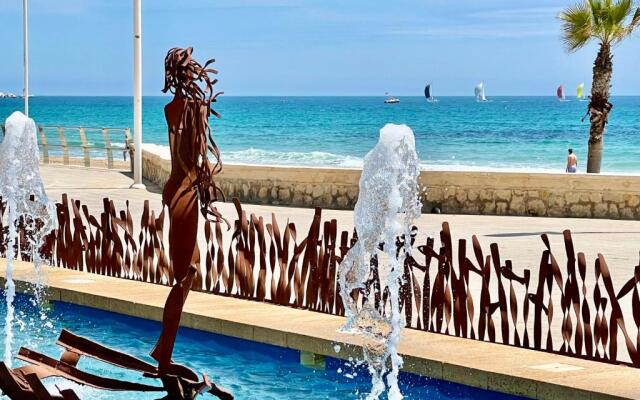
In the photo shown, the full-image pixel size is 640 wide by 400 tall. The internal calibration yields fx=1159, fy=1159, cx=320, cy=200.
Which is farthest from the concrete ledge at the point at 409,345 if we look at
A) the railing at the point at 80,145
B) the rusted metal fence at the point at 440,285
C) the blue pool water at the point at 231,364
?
the railing at the point at 80,145

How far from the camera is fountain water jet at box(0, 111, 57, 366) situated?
8.78 m

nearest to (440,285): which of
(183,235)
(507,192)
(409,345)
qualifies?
(409,345)

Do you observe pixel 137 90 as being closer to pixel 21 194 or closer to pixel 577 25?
pixel 577 25

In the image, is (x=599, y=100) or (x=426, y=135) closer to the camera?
(x=599, y=100)

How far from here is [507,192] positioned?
17.6 meters

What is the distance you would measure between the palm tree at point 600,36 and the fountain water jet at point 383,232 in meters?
13.1

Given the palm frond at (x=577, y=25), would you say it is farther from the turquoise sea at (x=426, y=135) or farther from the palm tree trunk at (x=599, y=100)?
the turquoise sea at (x=426, y=135)

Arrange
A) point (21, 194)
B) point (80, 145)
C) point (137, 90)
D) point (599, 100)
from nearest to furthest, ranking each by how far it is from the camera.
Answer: point (21, 194) < point (599, 100) < point (137, 90) < point (80, 145)

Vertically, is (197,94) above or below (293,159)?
above

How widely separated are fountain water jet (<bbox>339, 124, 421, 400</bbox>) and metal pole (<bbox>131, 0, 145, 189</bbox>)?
14.3 meters

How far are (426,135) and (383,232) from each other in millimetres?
69301

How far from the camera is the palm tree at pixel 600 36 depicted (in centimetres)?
2019

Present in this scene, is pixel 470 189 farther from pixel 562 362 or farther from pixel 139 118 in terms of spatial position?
pixel 562 362

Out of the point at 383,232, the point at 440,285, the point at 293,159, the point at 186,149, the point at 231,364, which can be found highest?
the point at 186,149
